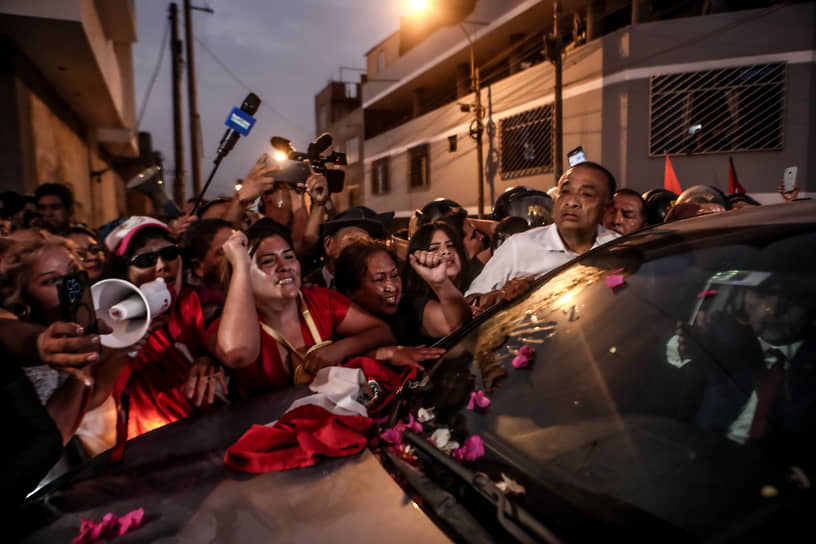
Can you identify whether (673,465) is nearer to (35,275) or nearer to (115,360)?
(115,360)

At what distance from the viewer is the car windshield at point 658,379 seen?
97 centimetres

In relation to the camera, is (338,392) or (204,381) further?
(204,381)

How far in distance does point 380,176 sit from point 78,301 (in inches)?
870

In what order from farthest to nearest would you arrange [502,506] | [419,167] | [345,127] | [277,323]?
[345,127] → [419,167] → [277,323] → [502,506]

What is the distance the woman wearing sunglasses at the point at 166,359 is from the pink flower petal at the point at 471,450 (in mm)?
1170

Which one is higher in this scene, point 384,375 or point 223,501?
point 384,375

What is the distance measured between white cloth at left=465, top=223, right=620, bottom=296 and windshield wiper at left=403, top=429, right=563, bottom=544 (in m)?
2.21

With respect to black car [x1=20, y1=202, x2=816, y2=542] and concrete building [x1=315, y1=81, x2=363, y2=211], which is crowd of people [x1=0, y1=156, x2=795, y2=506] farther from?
concrete building [x1=315, y1=81, x2=363, y2=211]

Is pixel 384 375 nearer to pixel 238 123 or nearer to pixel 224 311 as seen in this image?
pixel 224 311

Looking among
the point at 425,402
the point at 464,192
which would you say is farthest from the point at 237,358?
the point at 464,192

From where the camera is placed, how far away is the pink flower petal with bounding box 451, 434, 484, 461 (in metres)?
1.19

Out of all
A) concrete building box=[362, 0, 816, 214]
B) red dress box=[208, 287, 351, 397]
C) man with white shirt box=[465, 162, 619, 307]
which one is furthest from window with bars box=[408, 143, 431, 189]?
red dress box=[208, 287, 351, 397]

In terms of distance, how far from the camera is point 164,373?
7.20 ft

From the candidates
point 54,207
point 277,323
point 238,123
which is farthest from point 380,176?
point 277,323
